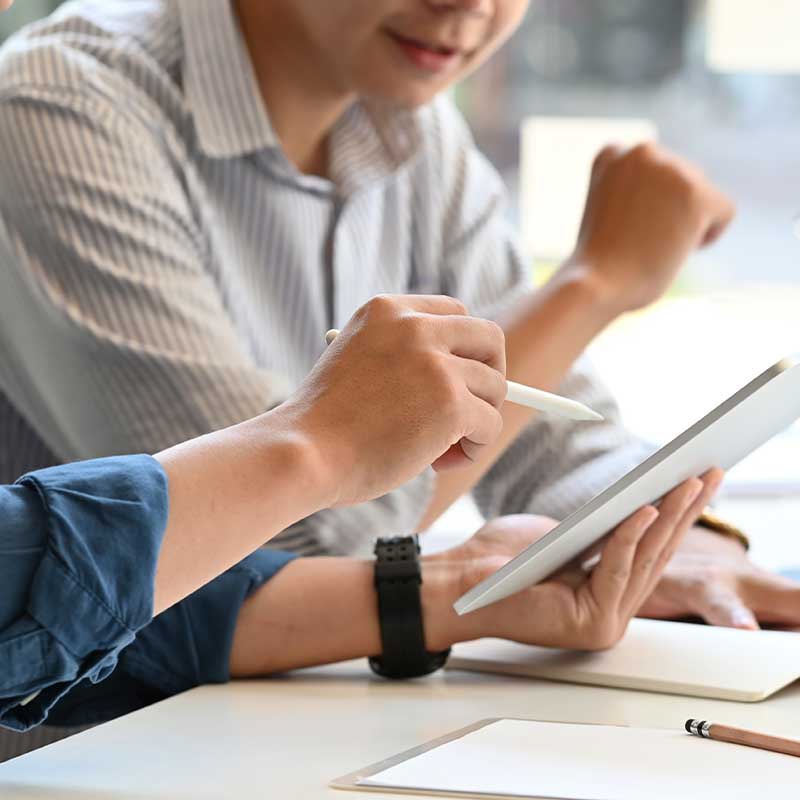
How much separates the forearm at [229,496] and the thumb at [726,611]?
411mm

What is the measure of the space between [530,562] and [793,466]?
160 cm

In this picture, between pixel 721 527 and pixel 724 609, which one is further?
pixel 721 527

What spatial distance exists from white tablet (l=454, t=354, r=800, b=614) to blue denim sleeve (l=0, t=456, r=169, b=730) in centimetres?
26

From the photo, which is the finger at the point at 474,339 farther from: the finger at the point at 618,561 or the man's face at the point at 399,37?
the man's face at the point at 399,37

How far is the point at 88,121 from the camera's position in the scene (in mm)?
1249

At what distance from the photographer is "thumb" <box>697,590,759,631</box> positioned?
39.5 inches

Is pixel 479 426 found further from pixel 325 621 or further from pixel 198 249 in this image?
pixel 198 249

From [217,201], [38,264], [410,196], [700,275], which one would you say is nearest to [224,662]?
[38,264]

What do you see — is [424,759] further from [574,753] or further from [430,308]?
[430,308]

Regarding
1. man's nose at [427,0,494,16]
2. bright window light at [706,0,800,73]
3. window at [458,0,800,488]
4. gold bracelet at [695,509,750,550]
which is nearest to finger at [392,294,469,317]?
gold bracelet at [695,509,750,550]

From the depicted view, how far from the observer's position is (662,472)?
0.83 meters

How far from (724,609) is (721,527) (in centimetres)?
19

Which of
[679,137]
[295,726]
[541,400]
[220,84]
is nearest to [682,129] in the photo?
[679,137]

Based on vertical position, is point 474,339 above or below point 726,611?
above
